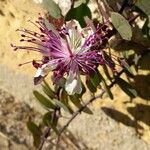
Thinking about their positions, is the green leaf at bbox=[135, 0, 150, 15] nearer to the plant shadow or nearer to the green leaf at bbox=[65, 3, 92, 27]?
the green leaf at bbox=[65, 3, 92, 27]

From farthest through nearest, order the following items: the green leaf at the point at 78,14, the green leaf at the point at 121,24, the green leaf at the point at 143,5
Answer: the green leaf at the point at 78,14 < the green leaf at the point at 143,5 < the green leaf at the point at 121,24

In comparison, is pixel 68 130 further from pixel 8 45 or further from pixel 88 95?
pixel 8 45

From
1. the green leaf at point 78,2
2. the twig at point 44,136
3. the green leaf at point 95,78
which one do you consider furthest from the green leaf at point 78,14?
the twig at point 44,136

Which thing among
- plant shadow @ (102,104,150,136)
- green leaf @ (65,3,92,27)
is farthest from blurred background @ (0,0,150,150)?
green leaf @ (65,3,92,27)

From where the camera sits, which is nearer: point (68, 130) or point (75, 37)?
point (75, 37)

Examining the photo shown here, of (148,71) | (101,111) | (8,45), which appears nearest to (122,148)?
(101,111)

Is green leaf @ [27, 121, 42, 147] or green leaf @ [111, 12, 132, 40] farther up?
green leaf @ [111, 12, 132, 40]

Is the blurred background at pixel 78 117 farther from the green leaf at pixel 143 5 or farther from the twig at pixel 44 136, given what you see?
the green leaf at pixel 143 5
